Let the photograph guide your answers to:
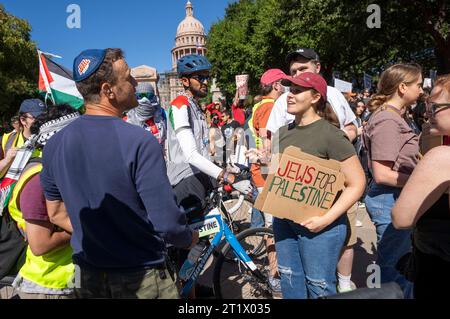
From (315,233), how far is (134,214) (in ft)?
3.94

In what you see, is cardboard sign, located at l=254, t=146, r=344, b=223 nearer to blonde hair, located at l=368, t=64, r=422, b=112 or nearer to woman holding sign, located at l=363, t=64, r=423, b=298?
woman holding sign, located at l=363, t=64, r=423, b=298

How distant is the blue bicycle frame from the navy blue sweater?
1.20 metres

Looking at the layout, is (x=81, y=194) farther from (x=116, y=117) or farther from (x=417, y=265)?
(x=417, y=265)

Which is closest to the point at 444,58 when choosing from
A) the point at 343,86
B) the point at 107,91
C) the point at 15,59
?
the point at 343,86

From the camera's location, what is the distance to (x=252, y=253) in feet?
11.6

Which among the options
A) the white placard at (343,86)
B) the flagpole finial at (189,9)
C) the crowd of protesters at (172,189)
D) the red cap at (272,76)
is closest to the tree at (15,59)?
the white placard at (343,86)

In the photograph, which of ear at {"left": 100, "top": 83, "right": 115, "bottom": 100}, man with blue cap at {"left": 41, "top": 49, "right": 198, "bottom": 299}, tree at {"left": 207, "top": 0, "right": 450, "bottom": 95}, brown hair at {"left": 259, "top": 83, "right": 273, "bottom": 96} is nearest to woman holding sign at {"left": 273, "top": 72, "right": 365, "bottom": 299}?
man with blue cap at {"left": 41, "top": 49, "right": 198, "bottom": 299}

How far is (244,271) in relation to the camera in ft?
11.0

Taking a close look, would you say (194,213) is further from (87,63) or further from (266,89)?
(266,89)

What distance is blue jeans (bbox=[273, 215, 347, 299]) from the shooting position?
224 centimetres

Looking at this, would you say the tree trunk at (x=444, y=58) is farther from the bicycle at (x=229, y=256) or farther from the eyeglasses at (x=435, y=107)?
the eyeglasses at (x=435, y=107)

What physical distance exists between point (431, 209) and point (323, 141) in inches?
29.7

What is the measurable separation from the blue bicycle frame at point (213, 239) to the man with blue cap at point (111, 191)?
3.70 ft
